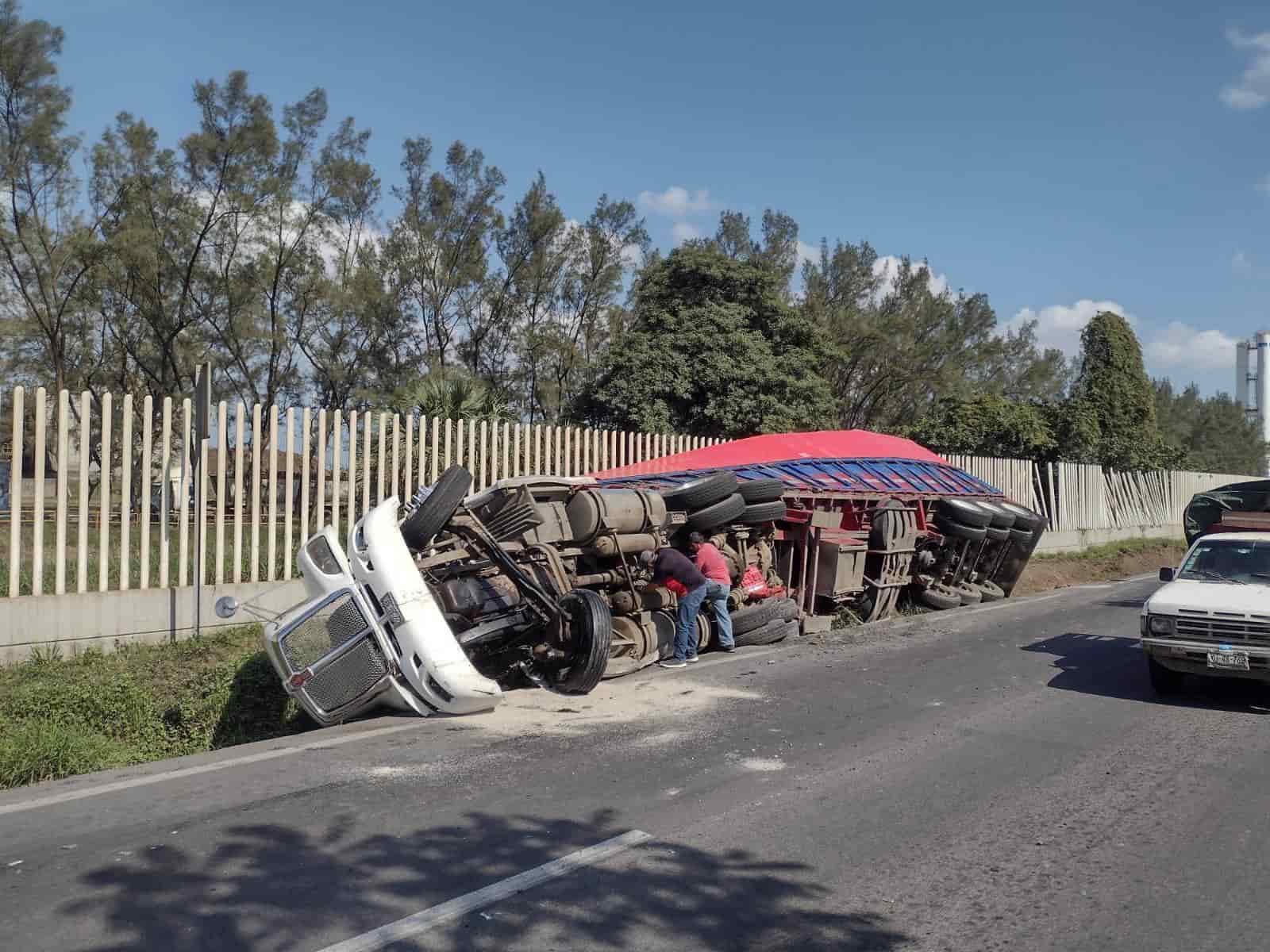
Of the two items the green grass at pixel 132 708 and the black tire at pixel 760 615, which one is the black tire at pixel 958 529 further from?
the green grass at pixel 132 708

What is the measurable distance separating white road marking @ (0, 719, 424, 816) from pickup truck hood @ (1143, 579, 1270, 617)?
6.28 meters

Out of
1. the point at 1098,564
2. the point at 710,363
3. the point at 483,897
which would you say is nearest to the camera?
the point at 483,897

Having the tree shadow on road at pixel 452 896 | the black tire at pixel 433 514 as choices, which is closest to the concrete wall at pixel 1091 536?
the black tire at pixel 433 514

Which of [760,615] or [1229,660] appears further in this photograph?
[760,615]

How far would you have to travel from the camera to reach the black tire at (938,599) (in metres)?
14.9

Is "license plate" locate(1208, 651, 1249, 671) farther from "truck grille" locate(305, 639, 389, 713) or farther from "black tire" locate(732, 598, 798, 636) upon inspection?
"truck grille" locate(305, 639, 389, 713)

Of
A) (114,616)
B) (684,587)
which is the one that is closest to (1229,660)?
(684,587)

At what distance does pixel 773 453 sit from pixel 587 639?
655 centimetres

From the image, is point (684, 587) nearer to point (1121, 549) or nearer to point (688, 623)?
point (688, 623)

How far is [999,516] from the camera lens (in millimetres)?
15461

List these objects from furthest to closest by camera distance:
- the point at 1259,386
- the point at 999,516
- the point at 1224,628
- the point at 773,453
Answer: the point at 1259,386 → the point at 999,516 → the point at 773,453 → the point at 1224,628

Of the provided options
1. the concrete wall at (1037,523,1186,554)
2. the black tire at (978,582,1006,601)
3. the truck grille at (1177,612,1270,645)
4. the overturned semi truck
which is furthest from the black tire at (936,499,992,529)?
the concrete wall at (1037,523,1186,554)

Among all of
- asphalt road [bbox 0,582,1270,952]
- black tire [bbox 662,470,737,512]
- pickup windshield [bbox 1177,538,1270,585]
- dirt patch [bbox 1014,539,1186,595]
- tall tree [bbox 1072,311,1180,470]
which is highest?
tall tree [bbox 1072,311,1180,470]

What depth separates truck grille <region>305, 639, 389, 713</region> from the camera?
7320mm
